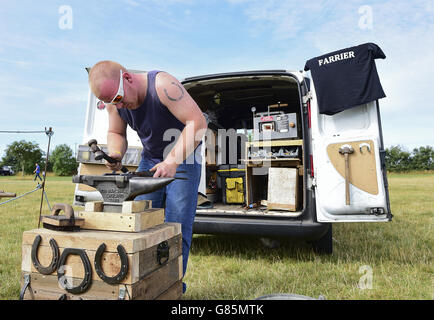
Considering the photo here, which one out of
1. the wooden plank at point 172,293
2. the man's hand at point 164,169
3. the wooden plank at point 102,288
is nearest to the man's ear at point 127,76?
the man's hand at point 164,169

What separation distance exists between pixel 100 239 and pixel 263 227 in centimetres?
208

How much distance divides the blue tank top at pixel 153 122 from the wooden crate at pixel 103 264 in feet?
2.25

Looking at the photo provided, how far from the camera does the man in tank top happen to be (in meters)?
1.56

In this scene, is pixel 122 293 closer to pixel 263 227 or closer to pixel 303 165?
pixel 263 227

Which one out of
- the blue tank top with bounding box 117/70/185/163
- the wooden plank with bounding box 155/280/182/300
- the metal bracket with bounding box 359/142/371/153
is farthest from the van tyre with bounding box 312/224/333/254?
the blue tank top with bounding box 117/70/185/163

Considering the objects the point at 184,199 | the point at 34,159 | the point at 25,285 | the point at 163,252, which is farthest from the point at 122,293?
the point at 34,159

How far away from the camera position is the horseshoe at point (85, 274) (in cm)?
132

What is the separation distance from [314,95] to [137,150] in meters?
2.34

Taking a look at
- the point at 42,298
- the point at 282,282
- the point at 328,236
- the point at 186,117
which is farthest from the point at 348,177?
the point at 42,298

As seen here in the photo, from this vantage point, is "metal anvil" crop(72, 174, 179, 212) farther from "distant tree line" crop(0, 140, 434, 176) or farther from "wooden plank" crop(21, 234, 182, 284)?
"distant tree line" crop(0, 140, 434, 176)

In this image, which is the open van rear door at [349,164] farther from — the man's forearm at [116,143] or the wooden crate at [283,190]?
the man's forearm at [116,143]

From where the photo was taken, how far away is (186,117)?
5.60 feet

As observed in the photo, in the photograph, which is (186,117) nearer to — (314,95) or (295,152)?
(314,95)

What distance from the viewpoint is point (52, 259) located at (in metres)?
1.39
